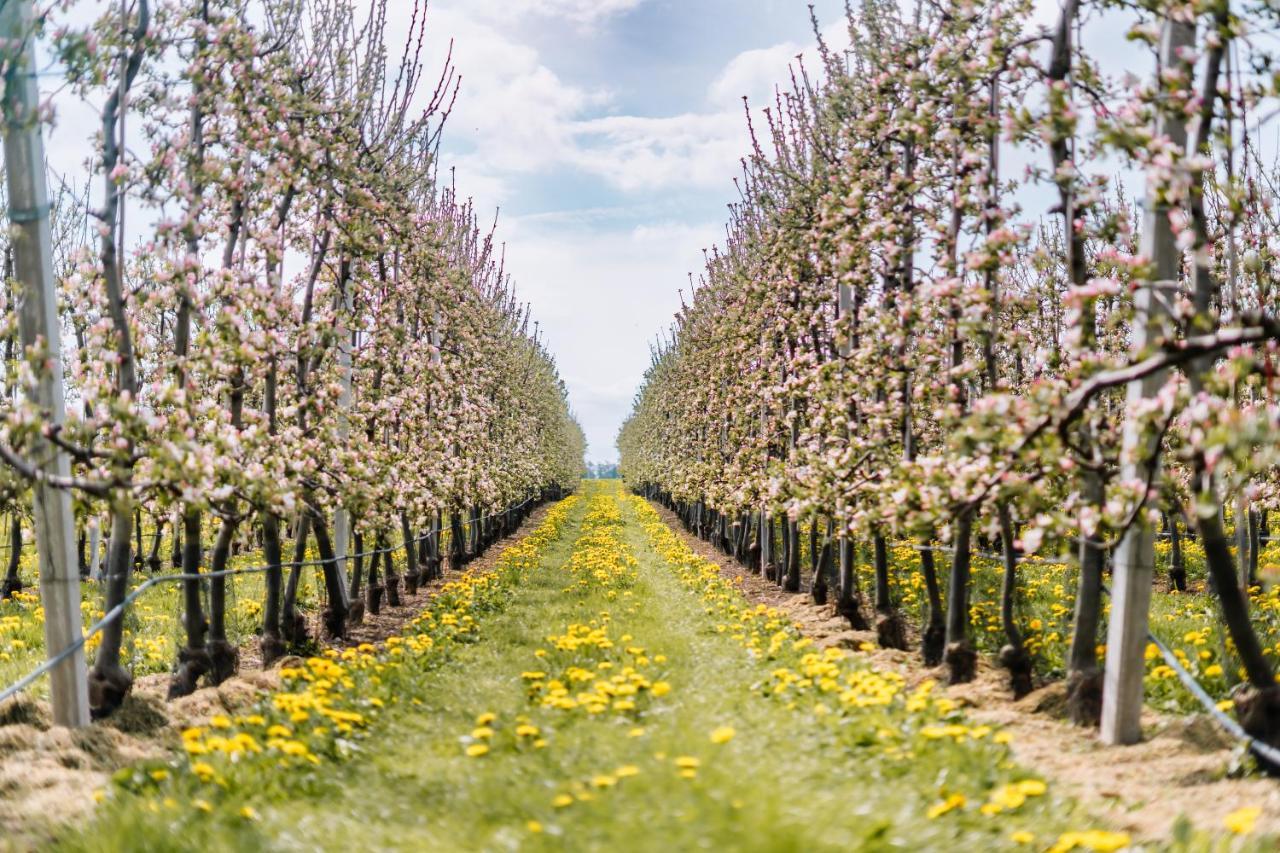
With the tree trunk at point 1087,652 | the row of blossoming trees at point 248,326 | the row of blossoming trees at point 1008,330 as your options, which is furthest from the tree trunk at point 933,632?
the row of blossoming trees at point 248,326

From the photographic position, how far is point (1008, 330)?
521 inches

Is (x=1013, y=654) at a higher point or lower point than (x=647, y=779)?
lower

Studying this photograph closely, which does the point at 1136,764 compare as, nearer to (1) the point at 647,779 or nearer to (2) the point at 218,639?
(1) the point at 647,779

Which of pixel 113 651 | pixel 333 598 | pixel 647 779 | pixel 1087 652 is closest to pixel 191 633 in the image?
pixel 113 651

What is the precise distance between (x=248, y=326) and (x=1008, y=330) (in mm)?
9549

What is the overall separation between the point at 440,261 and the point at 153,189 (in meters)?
13.6

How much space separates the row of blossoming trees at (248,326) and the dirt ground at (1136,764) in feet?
20.6

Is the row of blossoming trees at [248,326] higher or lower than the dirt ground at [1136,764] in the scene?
higher

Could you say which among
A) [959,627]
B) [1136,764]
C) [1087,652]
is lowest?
[1136,764]

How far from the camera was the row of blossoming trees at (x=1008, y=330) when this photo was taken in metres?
6.07

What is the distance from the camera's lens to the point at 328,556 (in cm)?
1502

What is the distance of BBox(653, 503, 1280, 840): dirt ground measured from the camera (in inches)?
224

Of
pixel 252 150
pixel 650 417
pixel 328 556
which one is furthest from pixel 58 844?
pixel 650 417

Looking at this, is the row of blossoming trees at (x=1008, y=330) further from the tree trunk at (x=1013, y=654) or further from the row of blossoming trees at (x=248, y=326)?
the row of blossoming trees at (x=248, y=326)
